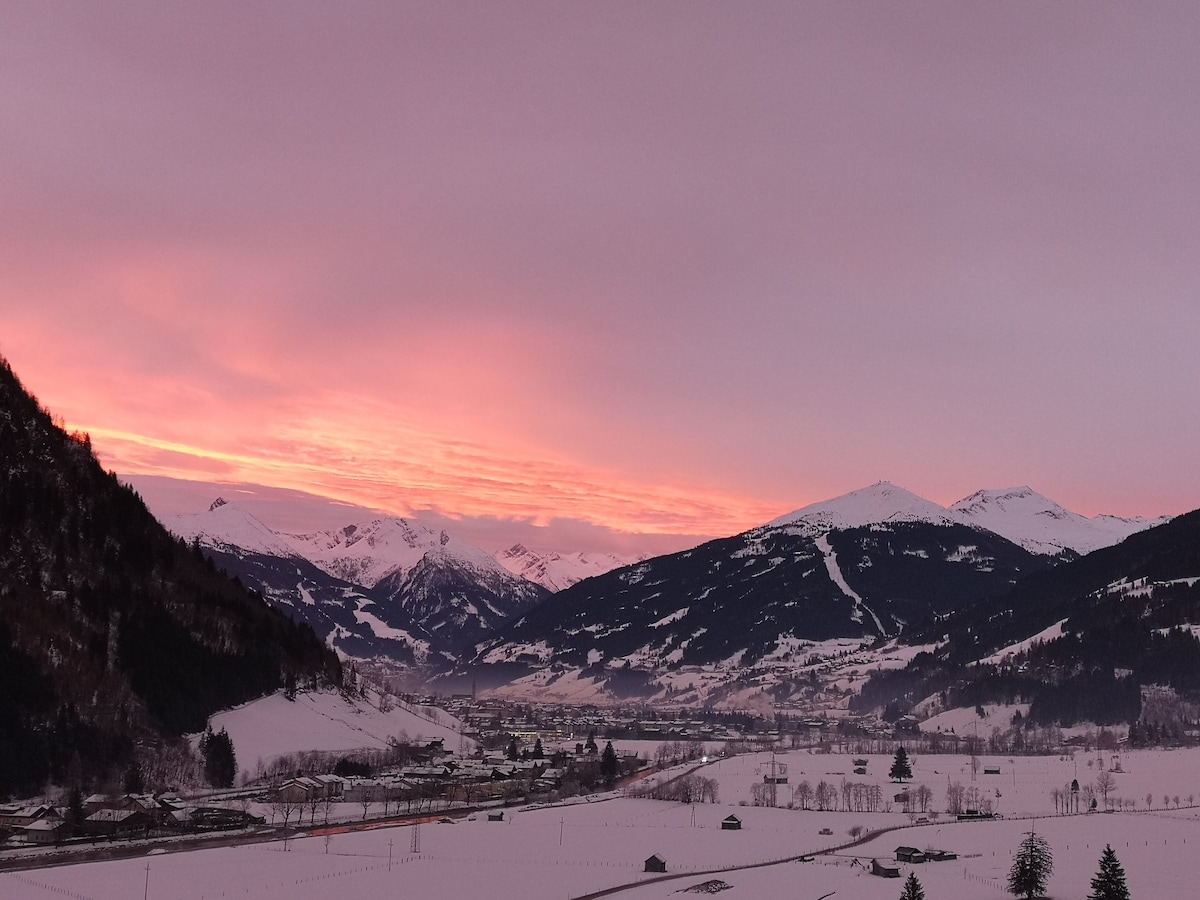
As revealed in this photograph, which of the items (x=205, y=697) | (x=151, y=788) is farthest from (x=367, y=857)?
(x=205, y=697)

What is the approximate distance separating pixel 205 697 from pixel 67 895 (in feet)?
329

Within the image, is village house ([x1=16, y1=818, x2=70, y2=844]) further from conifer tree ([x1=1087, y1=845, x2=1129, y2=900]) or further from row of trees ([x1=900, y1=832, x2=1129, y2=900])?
conifer tree ([x1=1087, y1=845, x2=1129, y2=900])

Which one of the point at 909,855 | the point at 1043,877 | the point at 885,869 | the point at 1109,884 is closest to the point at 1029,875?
the point at 1043,877

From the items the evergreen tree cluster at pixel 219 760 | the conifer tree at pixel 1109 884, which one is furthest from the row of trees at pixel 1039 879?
the evergreen tree cluster at pixel 219 760

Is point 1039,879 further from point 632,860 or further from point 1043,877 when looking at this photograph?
point 632,860

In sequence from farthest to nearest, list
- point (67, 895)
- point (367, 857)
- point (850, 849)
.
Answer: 1. point (850, 849)
2. point (367, 857)
3. point (67, 895)

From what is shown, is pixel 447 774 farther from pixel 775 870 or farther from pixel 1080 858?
pixel 1080 858

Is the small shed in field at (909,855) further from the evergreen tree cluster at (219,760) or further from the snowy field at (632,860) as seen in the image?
Answer: the evergreen tree cluster at (219,760)

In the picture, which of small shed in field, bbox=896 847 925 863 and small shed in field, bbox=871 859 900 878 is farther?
small shed in field, bbox=896 847 925 863

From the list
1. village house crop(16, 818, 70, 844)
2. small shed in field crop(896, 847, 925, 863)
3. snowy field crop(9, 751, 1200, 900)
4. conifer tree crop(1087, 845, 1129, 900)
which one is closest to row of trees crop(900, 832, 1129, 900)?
conifer tree crop(1087, 845, 1129, 900)

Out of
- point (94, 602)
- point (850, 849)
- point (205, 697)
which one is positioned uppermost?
point (94, 602)

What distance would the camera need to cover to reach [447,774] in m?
189

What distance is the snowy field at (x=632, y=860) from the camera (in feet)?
343

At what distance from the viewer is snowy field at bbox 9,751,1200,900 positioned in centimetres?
10462
